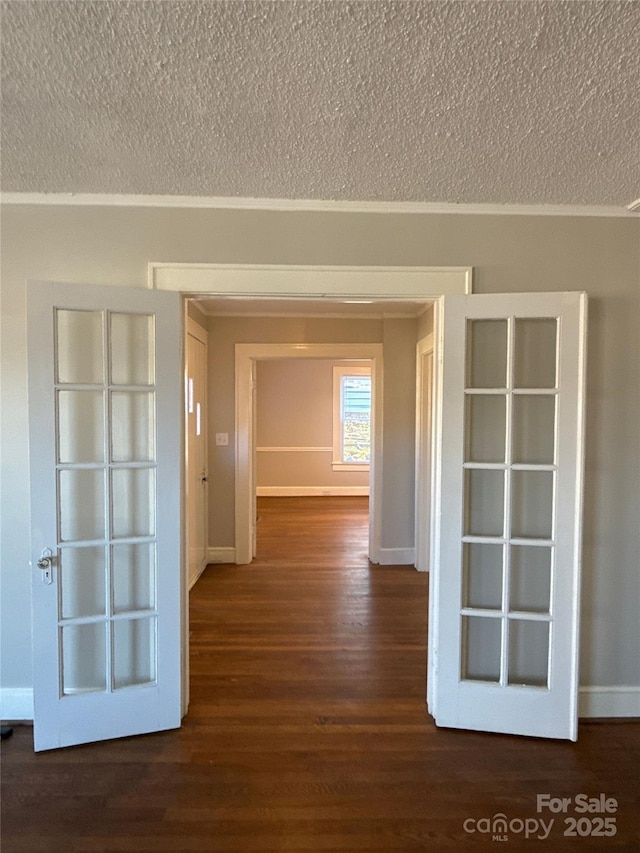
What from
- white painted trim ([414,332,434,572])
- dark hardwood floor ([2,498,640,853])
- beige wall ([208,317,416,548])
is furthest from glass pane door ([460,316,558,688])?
beige wall ([208,317,416,548])

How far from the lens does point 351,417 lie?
29.3 feet

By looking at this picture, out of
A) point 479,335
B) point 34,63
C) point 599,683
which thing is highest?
point 34,63

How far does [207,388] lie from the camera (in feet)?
15.6

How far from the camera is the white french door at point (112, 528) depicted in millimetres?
2133

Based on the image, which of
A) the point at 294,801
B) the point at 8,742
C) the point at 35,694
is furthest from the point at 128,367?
the point at 294,801

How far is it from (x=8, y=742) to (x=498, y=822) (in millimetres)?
2177

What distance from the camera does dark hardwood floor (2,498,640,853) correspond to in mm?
1733

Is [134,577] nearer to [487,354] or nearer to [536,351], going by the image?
[487,354]

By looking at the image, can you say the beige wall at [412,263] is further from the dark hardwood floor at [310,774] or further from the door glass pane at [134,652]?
the dark hardwood floor at [310,774]

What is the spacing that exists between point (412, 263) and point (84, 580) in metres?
2.22

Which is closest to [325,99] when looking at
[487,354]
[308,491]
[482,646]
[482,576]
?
[487,354]

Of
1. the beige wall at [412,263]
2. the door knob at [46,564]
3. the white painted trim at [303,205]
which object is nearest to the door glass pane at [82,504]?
the door knob at [46,564]

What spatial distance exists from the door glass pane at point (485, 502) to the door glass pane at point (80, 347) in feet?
6.13

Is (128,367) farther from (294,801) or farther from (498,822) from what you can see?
(498,822)
